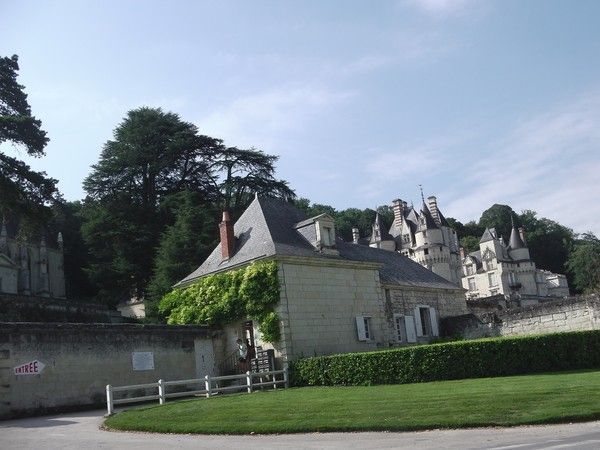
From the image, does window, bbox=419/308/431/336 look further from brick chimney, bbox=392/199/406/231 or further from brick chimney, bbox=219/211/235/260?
brick chimney, bbox=392/199/406/231

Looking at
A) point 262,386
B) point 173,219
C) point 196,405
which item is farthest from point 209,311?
point 173,219

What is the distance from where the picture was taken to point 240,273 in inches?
858

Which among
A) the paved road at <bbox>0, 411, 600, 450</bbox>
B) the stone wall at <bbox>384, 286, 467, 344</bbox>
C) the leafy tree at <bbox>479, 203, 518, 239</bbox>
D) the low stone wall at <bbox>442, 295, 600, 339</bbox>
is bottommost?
the paved road at <bbox>0, 411, 600, 450</bbox>

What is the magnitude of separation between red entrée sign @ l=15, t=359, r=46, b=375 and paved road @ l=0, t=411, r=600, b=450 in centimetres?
446

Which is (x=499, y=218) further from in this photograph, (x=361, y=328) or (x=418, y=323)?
(x=361, y=328)

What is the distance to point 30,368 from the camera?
1595cm

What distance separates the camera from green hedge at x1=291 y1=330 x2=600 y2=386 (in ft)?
55.4

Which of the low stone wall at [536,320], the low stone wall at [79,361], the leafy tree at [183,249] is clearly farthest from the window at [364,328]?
the leafy tree at [183,249]

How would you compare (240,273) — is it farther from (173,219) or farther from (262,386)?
(173,219)

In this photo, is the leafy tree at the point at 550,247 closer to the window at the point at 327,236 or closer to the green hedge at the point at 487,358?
the window at the point at 327,236

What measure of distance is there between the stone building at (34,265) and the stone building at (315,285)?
27675 mm

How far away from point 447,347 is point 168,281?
58.9ft

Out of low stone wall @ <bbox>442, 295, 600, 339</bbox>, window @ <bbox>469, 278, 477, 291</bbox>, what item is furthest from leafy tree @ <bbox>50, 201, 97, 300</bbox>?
window @ <bbox>469, 278, 477, 291</bbox>

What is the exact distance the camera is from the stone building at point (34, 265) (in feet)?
152
